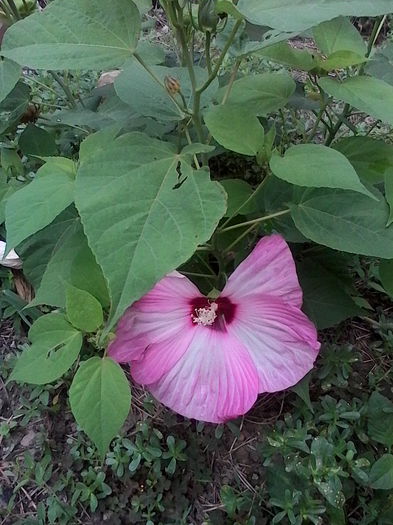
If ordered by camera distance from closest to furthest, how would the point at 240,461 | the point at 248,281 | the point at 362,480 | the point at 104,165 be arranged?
the point at 104,165 < the point at 248,281 < the point at 362,480 < the point at 240,461

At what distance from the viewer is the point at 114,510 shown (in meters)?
1.06

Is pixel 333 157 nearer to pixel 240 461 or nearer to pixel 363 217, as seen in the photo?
pixel 363 217

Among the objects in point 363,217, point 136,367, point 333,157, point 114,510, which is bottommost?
point 114,510

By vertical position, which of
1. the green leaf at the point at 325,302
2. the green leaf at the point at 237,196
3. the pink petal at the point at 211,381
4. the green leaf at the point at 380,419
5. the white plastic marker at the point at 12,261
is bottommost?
the green leaf at the point at 380,419

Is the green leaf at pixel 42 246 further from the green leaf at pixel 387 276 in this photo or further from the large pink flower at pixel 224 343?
the green leaf at pixel 387 276

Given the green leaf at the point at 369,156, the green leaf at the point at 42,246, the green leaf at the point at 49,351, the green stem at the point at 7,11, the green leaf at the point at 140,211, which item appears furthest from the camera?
the green stem at the point at 7,11

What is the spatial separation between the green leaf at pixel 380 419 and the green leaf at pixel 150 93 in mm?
581

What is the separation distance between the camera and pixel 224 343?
2.82 ft

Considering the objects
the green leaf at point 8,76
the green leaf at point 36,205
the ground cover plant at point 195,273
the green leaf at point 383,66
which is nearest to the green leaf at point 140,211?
the ground cover plant at point 195,273

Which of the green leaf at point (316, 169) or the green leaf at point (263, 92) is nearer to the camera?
the green leaf at point (316, 169)

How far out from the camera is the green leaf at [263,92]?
96cm

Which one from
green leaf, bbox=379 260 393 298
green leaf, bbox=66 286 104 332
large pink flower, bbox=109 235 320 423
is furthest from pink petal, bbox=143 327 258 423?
green leaf, bbox=379 260 393 298

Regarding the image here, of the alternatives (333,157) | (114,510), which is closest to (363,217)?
(333,157)

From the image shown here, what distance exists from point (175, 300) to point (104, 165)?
222 mm
